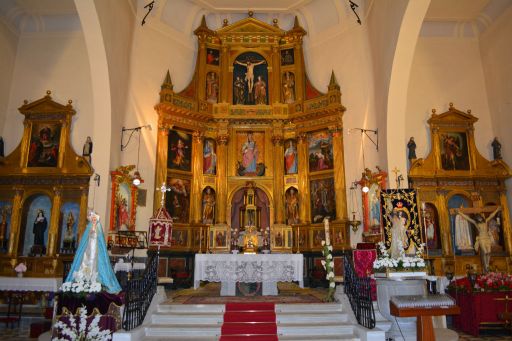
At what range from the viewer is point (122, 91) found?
14.3 m

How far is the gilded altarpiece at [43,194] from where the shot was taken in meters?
13.2

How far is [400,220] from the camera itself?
8297 millimetres

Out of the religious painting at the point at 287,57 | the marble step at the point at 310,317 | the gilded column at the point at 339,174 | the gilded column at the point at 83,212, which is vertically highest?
the religious painting at the point at 287,57

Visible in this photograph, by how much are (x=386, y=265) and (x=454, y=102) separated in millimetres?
10001

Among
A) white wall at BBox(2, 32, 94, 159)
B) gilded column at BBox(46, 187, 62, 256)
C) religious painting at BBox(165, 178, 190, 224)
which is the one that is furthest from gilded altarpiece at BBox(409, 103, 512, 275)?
gilded column at BBox(46, 187, 62, 256)

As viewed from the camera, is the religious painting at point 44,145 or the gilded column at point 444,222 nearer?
the gilded column at point 444,222

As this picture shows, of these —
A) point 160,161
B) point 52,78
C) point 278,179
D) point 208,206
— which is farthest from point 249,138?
point 52,78

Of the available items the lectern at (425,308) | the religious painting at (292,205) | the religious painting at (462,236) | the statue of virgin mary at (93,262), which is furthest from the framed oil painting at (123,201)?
the religious painting at (462,236)

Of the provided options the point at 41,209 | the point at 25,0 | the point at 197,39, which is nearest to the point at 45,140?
the point at 41,209

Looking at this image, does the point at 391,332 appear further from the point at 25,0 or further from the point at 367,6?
the point at 25,0

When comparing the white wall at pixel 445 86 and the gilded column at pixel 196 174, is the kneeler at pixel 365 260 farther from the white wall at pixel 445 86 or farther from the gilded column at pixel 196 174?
the gilded column at pixel 196 174

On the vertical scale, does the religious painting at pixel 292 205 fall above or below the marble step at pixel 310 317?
above

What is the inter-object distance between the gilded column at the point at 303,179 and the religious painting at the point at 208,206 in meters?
3.42

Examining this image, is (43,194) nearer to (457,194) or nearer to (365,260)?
(365,260)
